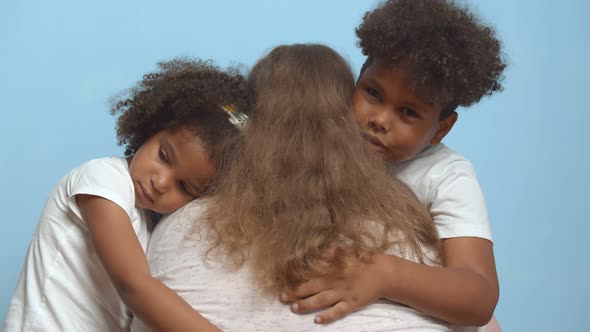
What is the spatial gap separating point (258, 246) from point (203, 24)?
1563 millimetres

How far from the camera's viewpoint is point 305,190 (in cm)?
124

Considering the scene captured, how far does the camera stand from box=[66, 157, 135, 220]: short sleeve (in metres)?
1.32

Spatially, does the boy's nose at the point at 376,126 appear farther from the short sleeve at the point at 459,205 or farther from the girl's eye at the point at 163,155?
the girl's eye at the point at 163,155

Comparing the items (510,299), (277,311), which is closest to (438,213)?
(277,311)

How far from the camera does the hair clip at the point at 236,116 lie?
4.65 ft

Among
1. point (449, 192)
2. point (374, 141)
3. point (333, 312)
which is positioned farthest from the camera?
point (374, 141)

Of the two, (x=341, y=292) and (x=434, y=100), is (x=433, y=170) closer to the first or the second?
(x=434, y=100)

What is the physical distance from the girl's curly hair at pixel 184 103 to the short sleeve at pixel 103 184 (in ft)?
0.47

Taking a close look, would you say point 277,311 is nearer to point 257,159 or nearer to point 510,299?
point 257,159

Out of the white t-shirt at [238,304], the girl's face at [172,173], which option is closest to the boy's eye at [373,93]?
the girl's face at [172,173]

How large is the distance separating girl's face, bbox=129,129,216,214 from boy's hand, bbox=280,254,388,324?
0.35m

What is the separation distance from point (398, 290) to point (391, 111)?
40 centimetres

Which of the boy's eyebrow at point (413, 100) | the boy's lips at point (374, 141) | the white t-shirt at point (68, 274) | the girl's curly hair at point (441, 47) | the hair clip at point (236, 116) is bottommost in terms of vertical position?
the white t-shirt at point (68, 274)

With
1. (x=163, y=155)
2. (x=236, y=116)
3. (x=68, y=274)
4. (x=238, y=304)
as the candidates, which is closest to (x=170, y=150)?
(x=163, y=155)
